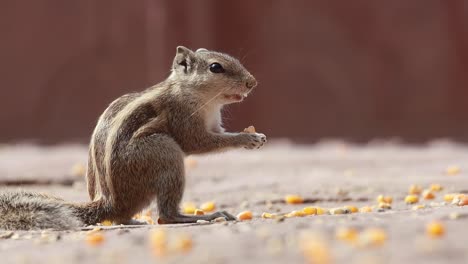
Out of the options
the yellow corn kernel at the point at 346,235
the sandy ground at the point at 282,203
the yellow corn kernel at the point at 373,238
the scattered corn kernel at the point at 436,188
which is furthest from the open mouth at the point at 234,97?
the yellow corn kernel at the point at 373,238

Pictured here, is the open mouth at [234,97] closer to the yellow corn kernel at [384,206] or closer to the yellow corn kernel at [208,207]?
the yellow corn kernel at [208,207]

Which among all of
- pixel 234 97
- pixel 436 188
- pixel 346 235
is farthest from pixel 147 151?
pixel 436 188

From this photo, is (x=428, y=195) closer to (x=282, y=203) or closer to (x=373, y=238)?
(x=282, y=203)

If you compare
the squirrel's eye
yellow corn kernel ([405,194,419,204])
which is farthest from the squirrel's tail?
yellow corn kernel ([405,194,419,204])

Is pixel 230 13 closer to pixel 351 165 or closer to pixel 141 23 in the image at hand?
pixel 141 23

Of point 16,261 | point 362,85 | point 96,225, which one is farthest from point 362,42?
point 16,261

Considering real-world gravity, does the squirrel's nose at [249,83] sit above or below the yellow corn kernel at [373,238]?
above

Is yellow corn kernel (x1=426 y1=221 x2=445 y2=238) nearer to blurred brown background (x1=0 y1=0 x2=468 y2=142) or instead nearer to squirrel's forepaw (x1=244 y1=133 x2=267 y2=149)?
squirrel's forepaw (x1=244 y1=133 x2=267 y2=149)

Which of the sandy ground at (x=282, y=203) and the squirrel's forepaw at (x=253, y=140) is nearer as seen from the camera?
the sandy ground at (x=282, y=203)
